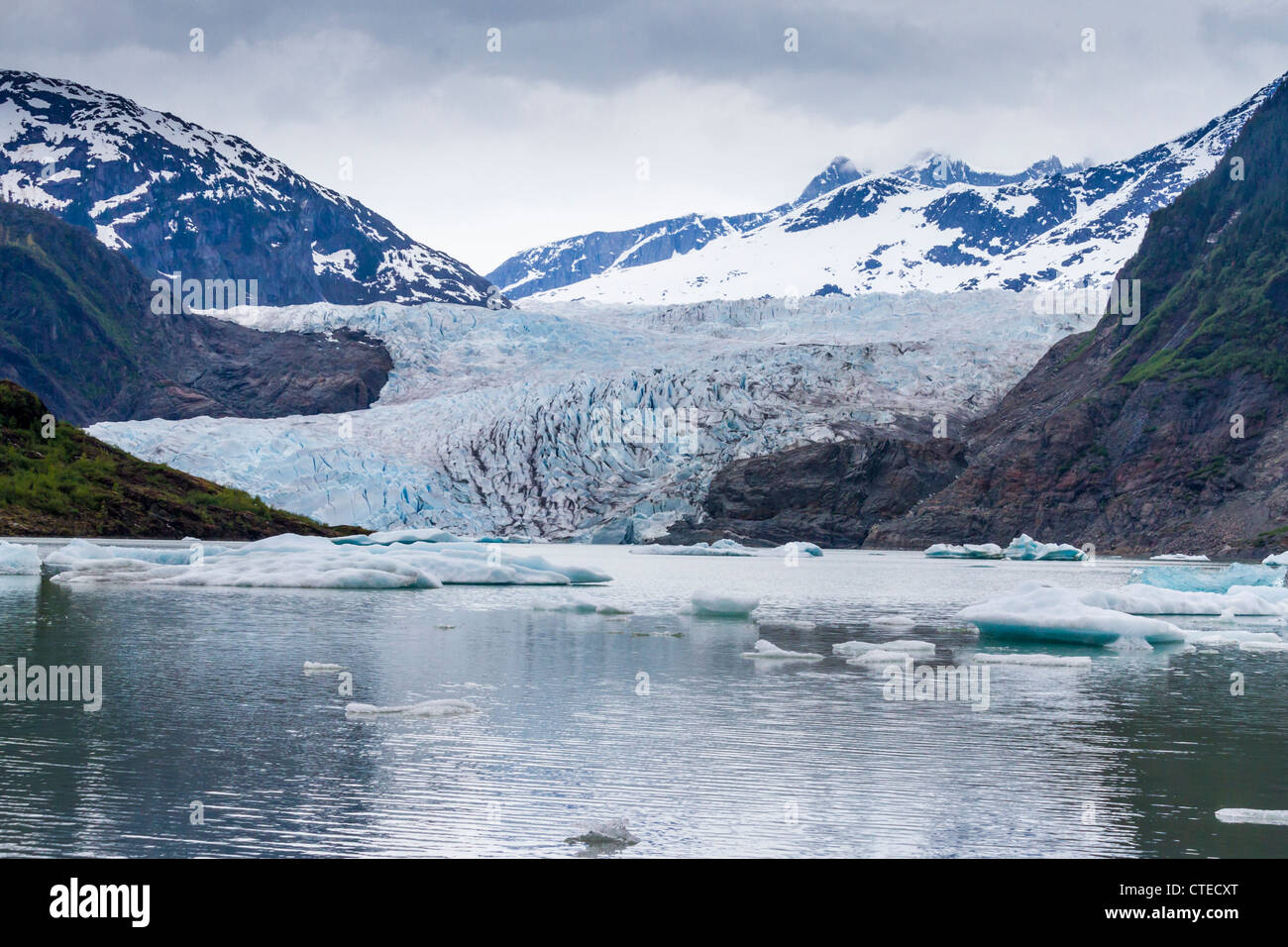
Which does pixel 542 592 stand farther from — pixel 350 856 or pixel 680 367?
pixel 680 367

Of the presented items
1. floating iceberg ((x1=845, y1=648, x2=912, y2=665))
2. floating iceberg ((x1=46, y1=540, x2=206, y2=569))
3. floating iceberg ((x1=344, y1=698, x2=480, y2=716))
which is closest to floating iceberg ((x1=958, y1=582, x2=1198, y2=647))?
floating iceberg ((x1=845, y1=648, x2=912, y2=665))

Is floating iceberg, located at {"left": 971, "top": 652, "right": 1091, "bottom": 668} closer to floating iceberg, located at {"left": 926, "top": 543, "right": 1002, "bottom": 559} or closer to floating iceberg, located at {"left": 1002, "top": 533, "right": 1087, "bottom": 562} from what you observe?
floating iceberg, located at {"left": 1002, "top": 533, "right": 1087, "bottom": 562}

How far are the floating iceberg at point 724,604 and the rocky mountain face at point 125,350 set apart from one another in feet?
209

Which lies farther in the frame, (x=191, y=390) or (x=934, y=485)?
(x=191, y=390)

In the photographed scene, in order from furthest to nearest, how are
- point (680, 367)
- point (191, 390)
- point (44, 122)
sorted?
point (44, 122) → point (191, 390) → point (680, 367)

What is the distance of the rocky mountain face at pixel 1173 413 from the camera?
196 feet

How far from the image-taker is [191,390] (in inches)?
3686

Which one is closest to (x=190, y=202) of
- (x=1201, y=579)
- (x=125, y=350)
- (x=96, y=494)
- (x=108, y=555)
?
(x=125, y=350)

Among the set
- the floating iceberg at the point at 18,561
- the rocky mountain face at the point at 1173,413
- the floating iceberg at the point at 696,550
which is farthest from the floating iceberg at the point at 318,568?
the rocky mountain face at the point at 1173,413

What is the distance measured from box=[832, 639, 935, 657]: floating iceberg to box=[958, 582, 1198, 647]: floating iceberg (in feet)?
6.71

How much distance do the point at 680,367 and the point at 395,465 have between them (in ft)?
62.2

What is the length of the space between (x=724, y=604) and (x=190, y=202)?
6307 inches

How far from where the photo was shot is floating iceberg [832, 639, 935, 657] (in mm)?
16766
